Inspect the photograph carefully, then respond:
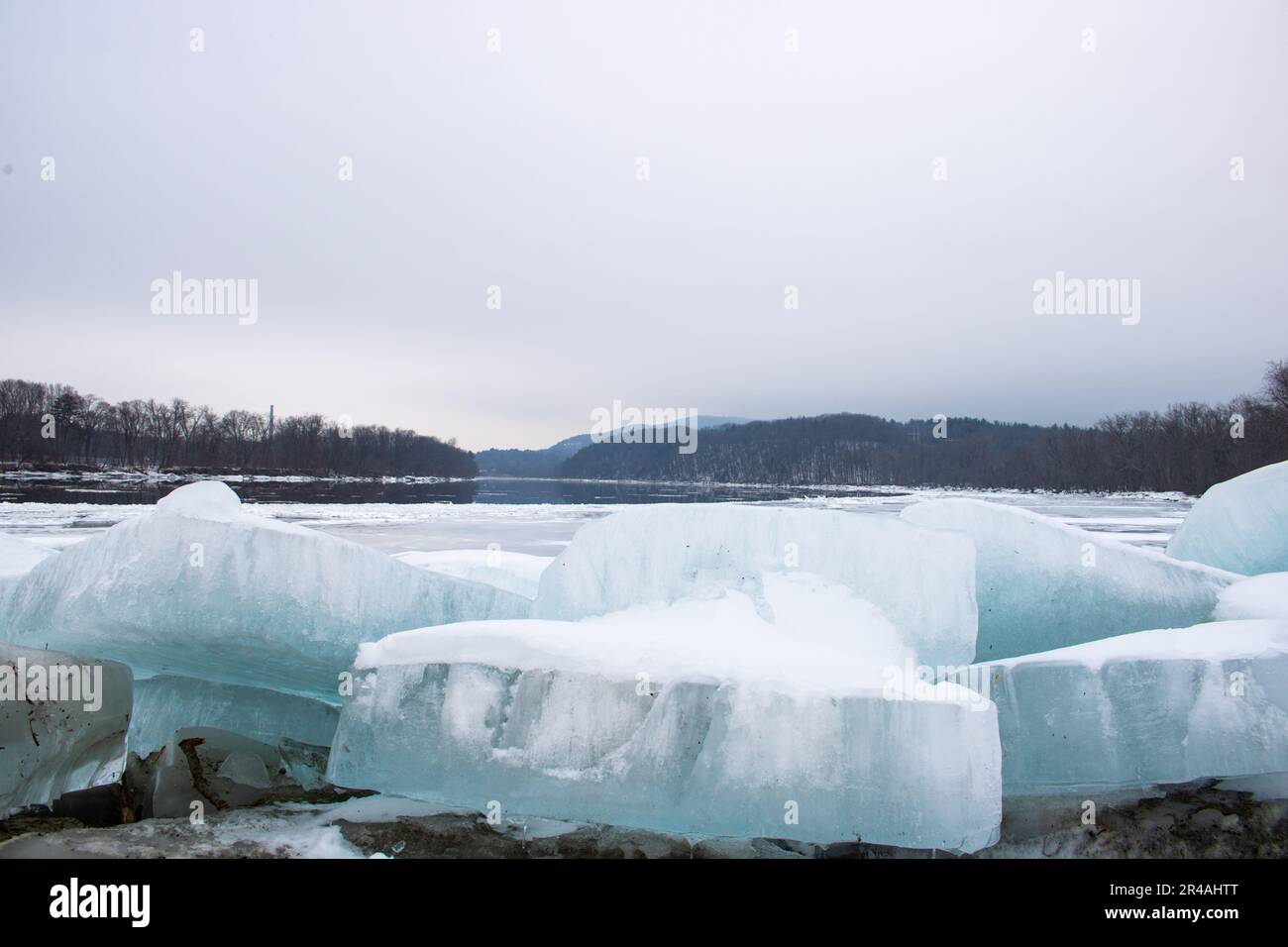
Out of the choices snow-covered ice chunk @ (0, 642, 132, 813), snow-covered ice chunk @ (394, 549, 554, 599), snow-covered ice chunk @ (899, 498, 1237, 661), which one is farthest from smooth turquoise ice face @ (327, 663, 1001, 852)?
snow-covered ice chunk @ (394, 549, 554, 599)

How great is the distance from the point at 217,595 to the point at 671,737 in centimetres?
247

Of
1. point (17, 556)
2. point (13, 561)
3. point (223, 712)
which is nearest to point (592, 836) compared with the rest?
point (223, 712)

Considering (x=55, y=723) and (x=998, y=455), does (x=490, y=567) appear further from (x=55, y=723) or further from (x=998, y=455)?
(x=998, y=455)

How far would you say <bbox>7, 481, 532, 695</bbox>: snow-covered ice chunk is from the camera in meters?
3.75

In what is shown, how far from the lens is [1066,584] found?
4.45 metres

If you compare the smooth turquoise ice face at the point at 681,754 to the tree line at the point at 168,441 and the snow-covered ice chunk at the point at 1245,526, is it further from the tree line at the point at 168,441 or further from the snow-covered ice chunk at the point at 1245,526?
the tree line at the point at 168,441

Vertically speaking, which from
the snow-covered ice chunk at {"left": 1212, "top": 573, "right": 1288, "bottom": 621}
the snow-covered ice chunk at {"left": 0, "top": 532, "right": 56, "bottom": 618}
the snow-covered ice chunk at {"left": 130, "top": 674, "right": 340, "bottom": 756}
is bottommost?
the snow-covered ice chunk at {"left": 130, "top": 674, "right": 340, "bottom": 756}

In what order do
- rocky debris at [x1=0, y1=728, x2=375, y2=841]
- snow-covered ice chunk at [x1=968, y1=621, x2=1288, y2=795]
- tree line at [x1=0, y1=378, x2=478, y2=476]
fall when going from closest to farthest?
snow-covered ice chunk at [x1=968, y1=621, x2=1288, y2=795]
rocky debris at [x1=0, y1=728, x2=375, y2=841]
tree line at [x1=0, y1=378, x2=478, y2=476]

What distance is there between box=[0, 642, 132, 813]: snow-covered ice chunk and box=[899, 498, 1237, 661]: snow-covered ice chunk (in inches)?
189

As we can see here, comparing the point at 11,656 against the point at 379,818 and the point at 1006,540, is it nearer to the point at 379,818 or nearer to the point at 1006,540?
the point at 379,818

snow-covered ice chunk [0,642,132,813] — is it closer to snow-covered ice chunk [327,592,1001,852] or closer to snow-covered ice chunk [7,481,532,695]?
snow-covered ice chunk [7,481,532,695]

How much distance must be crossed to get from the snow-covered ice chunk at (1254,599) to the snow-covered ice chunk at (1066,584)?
93 millimetres

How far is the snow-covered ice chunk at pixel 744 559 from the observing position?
12.8 feet
